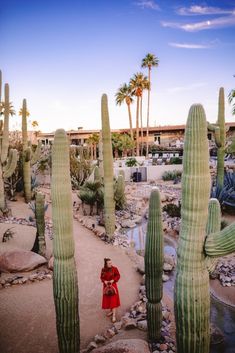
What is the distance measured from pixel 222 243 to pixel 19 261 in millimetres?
4918

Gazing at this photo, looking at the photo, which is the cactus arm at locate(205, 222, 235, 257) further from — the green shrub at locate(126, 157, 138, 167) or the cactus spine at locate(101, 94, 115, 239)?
the green shrub at locate(126, 157, 138, 167)

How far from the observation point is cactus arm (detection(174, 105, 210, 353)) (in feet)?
9.09

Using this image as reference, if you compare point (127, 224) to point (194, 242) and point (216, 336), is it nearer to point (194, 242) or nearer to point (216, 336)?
point (216, 336)

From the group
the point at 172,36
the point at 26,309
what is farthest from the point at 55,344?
the point at 172,36

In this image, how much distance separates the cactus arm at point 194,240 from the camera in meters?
2.77

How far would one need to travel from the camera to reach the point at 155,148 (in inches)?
1250

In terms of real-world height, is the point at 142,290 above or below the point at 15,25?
below

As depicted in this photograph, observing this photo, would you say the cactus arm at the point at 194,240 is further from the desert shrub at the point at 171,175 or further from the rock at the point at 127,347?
the desert shrub at the point at 171,175

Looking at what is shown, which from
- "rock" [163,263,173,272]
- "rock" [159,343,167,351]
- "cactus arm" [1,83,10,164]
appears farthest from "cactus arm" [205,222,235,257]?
"cactus arm" [1,83,10,164]

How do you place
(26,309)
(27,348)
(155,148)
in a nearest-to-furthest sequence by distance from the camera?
(27,348)
(26,309)
(155,148)

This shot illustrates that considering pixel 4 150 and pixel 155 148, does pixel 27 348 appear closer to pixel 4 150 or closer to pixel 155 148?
pixel 4 150

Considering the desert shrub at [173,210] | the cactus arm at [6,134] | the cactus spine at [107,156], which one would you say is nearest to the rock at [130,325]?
the cactus spine at [107,156]

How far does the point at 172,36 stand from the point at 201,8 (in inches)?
74.9

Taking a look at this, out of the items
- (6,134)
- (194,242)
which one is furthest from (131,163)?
(194,242)
